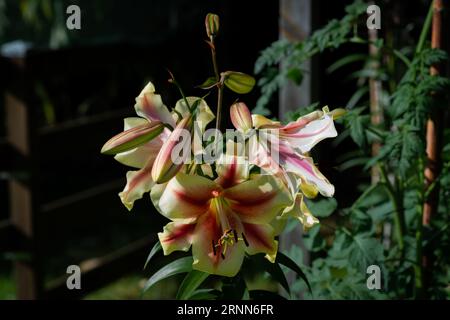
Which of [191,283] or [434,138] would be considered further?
[434,138]

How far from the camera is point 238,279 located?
44.9 inches

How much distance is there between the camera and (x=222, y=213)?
99 centimetres

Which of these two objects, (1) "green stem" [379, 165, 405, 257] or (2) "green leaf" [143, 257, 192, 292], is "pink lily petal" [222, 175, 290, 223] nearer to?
(2) "green leaf" [143, 257, 192, 292]

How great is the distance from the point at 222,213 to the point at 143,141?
14 cm

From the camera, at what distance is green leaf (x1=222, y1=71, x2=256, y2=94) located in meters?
1.03

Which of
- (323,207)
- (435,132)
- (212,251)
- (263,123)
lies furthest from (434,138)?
(212,251)

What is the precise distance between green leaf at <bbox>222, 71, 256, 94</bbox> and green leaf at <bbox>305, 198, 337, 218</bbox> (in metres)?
0.49

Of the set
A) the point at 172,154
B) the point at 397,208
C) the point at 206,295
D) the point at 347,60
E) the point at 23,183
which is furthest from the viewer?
the point at 23,183

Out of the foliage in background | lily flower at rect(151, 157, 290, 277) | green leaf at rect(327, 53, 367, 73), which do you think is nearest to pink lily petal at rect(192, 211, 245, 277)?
lily flower at rect(151, 157, 290, 277)

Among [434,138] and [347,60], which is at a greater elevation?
[347,60]

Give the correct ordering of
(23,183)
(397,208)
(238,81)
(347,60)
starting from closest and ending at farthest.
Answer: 1. (238,81)
2. (397,208)
3. (347,60)
4. (23,183)

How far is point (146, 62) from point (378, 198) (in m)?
2.36

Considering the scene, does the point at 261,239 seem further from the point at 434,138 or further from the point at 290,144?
the point at 434,138

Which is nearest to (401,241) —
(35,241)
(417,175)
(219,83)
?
(417,175)
